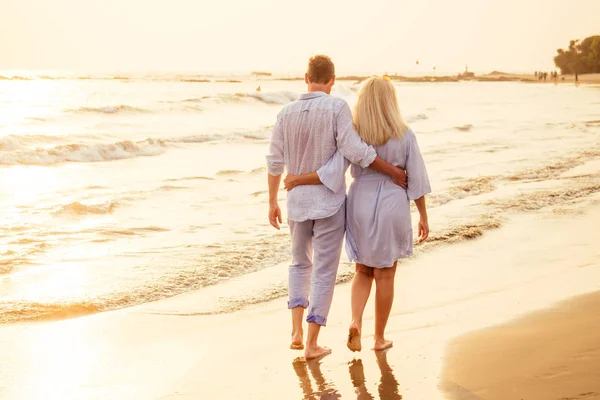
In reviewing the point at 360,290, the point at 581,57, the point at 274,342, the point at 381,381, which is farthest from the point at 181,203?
the point at 581,57

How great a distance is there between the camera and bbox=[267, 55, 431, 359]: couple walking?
4.46 m

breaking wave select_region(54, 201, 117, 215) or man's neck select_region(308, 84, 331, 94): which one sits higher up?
man's neck select_region(308, 84, 331, 94)

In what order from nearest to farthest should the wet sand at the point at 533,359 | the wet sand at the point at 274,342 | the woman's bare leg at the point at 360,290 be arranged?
the wet sand at the point at 533,359
the wet sand at the point at 274,342
the woman's bare leg at the point at 360,290

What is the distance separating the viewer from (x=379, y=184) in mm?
4531

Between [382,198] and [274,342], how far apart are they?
4.05ft

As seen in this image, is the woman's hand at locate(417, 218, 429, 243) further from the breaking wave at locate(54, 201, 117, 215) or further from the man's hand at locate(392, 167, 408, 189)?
the breaking wave at locate(54, 201, 117, 215)

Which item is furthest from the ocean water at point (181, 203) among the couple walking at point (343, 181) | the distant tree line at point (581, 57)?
the distant tree line at point (581, 57)

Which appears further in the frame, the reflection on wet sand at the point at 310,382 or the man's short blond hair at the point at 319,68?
the man's short blond hair at the point at 319,68

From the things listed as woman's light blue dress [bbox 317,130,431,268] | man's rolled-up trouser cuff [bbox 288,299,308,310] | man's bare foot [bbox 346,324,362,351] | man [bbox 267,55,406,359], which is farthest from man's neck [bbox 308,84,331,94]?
man's bare foot [bbox 346,324,362,351]

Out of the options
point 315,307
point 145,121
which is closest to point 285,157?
point 315,307

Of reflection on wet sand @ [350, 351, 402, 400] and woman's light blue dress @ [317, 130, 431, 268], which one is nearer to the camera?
reflection on wet sand @ [350, 351, 402, 400]

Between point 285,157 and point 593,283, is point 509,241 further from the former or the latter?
point 285,157

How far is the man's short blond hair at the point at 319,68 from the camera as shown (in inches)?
178

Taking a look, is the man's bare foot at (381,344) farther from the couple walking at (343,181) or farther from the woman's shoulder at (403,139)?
the woman's shoulder at (403,139)
